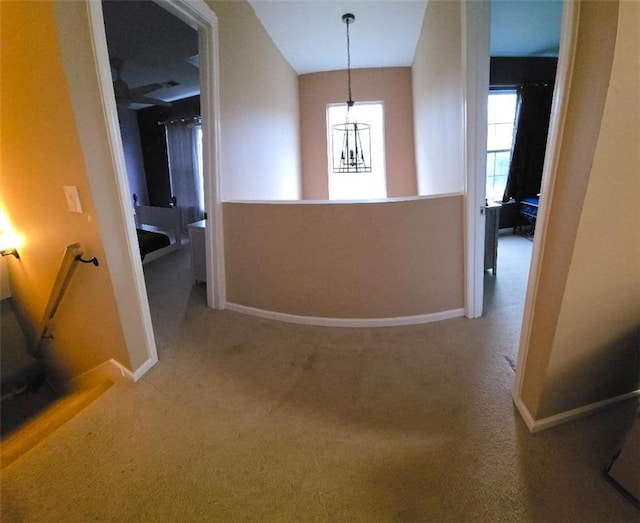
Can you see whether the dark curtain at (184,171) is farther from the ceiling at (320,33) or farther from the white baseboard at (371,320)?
the white baseboard at (371,320)

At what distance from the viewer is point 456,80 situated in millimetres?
2133

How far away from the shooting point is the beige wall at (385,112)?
184 inches

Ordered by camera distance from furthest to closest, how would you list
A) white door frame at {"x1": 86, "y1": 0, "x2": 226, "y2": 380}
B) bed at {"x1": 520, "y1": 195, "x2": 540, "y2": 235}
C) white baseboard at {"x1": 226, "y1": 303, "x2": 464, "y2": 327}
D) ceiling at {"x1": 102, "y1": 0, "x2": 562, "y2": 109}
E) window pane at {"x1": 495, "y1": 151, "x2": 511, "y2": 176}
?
window pane at {"x1": 495, "y1": 151, "x2": 511, "y2": 176} → bed at {"x1": 520, "y1": 195, "x2": 540, "y2": 235} → ceiling at {"x1": 102, "y1": 0, "x2": 562, "y2": 109} → white baseboard at {"x1": 226, "y1": 303, "x2": 464, "y2": 327} → white door frame at {"x1": 86, "y1": 0, "x2": 226, "y2": 380}

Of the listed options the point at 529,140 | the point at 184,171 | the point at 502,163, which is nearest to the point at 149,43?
the point at 184,171

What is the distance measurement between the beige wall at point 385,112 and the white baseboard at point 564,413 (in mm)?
3909

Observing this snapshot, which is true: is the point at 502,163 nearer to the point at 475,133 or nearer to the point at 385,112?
the point at 385,112

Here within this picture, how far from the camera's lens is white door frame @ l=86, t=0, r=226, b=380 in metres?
1.42

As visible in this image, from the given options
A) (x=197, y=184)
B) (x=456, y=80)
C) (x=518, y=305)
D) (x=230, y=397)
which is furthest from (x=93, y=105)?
(x=197, y=184)

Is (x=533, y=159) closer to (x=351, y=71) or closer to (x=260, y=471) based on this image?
(x=351, y=71)

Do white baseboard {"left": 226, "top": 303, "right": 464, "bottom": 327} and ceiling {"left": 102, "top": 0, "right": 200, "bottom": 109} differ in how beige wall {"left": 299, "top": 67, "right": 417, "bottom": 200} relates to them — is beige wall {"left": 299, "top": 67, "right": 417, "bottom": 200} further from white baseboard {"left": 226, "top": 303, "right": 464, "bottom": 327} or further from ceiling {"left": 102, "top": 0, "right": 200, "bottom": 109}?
white baseboard {"left": 226, "top": 303, "right": 464, "bottom": 327}

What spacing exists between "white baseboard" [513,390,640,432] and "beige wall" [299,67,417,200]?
12.8 ft

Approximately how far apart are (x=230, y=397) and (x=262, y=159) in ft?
7.98

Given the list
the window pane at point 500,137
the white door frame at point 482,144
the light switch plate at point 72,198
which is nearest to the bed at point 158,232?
the light switch plate at point 72,198

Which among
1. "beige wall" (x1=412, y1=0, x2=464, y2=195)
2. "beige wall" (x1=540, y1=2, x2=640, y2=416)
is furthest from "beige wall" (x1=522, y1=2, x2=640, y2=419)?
"beige wall" (x1=412, y1=0, x2=464, y2=195)
